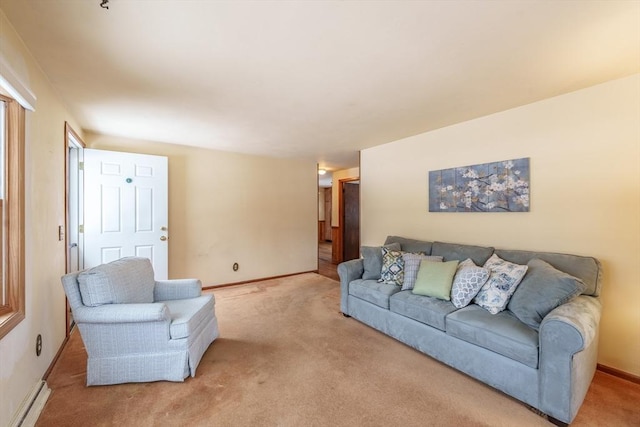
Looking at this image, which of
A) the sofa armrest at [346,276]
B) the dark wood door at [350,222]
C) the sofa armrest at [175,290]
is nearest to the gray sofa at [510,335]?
the sofa armrest at [346,276]

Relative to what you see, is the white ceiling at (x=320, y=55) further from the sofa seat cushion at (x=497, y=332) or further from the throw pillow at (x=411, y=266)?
the sofa seat cushion at (x=497, y=332)

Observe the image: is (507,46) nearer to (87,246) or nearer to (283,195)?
(283,195)

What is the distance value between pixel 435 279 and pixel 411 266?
1.10 ft

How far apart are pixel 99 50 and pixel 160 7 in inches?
27.0

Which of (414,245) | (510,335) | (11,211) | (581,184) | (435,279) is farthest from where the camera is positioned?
(414,245)

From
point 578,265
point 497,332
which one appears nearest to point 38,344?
point 497,332

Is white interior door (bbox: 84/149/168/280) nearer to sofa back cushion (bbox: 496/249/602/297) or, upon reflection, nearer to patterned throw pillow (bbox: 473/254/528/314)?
patterned throw pillow (bbox: 473/254/528/314)

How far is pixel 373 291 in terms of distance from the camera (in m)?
2.76

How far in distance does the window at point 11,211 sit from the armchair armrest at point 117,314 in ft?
0.95

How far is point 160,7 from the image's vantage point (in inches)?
51.4

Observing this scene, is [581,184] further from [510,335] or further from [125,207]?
[125,207]

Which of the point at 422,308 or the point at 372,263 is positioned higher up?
the point at 372,263

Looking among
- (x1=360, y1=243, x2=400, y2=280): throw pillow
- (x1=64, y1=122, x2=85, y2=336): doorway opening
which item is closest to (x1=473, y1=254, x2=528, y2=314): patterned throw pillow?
(x1=360, y1=243, x2=400, y2=280): throw pillow

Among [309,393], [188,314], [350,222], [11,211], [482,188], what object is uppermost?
[482,188]
